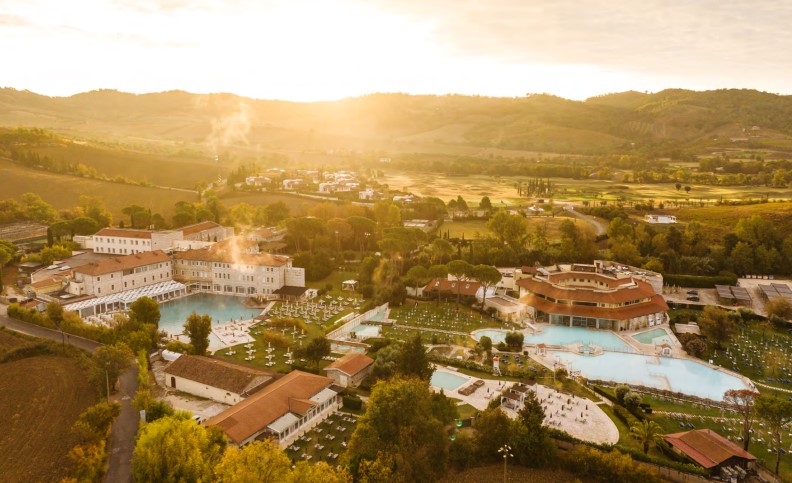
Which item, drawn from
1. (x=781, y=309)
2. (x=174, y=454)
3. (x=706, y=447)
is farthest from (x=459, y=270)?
(x=174, y=454)

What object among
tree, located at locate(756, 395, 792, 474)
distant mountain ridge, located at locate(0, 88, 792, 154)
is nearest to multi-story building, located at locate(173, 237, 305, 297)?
tree, located at locate(756, 395, 792, 474)

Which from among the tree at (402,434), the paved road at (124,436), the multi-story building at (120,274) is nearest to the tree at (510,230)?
the multi-story building at (120,274)

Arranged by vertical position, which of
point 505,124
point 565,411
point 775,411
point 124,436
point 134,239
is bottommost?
point 565,411

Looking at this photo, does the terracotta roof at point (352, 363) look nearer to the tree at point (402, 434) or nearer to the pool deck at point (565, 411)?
the pool deck at point (565, 411)

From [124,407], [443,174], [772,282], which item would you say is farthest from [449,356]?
[443,174]

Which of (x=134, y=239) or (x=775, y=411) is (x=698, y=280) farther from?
(x=134, y=239)

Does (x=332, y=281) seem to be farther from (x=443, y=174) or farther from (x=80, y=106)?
(x=80, y=106)

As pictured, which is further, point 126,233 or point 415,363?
point 126,233
